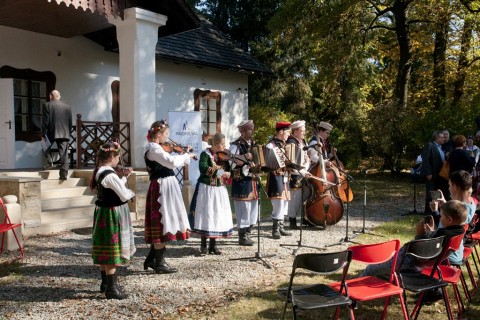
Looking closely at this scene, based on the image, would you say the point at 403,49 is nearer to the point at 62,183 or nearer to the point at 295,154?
the point at 295,154

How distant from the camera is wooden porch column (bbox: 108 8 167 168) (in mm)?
10320

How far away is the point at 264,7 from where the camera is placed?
22859 millimetres

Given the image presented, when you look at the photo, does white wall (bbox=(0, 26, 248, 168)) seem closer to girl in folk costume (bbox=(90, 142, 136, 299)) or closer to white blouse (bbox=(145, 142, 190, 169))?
white blouse (bbox=(145, 142, 190, 169))

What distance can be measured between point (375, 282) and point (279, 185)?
3.62 meters

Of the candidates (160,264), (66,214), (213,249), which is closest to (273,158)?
(213,249)

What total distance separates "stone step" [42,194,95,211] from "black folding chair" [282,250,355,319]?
601 centimetres

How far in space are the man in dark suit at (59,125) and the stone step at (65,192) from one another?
0.31m

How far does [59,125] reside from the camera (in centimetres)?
951

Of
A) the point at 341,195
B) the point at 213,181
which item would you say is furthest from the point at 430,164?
the point at 213,181

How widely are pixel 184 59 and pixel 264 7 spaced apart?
976 cm

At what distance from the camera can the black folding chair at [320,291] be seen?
3.48 m

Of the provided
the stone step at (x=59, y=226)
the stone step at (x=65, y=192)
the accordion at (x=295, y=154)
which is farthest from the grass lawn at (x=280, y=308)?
the stone step at (x=65, y=192)

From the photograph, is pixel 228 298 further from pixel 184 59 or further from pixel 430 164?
pixel 184 59

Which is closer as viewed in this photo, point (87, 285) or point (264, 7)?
point (87, 285)
